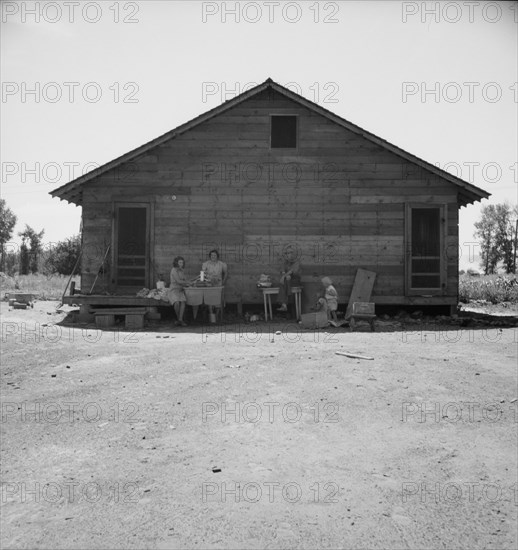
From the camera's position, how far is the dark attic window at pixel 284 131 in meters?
15.9

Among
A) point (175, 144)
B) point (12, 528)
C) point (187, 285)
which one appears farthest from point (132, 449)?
point (175, 144)

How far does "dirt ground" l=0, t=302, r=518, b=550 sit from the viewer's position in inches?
171

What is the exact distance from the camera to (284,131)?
16.0 meters

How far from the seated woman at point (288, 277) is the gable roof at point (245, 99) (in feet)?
12.5

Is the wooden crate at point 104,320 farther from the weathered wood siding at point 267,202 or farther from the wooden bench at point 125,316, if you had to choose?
the weathered wood siding at point 267,202

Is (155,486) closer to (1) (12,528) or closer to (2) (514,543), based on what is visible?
(1) (12,528)

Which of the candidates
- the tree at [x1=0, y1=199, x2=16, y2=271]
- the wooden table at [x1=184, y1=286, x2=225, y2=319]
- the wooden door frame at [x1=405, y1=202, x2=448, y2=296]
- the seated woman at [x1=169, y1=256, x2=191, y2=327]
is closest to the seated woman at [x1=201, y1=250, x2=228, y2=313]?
the wooden table at [x1=184, y1=286, x2=225, y2=319]

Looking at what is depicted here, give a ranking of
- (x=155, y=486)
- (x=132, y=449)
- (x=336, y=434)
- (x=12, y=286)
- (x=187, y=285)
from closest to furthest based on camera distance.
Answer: (x=155, y=486) → (x=132, y=449) → (x=336, y=434) → (x=187, y=285) → (x=12, y=286)

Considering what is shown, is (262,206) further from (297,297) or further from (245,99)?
(245,99)

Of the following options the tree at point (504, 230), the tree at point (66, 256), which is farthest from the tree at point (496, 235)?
the tree at point (66, 256)

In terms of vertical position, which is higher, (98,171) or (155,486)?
(98,171)

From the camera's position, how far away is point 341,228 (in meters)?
15.7

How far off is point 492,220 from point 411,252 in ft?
275

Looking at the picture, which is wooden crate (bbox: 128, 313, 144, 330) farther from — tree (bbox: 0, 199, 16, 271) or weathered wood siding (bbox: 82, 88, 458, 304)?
tree (bbox: 0, 199, 16, 271)
